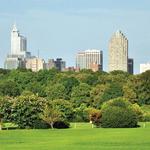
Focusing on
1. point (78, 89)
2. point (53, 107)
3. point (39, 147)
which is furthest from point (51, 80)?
point (39, 147)

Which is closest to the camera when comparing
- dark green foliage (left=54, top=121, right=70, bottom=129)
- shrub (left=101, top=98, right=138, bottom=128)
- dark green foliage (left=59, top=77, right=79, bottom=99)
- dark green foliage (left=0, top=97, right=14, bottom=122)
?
shrub (left=101, top=98, right=138, bottom=128)

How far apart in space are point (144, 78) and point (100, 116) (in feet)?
147

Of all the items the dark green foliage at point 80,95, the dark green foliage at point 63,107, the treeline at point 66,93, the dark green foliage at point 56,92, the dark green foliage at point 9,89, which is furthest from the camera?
the dark green foliage at point 56,92

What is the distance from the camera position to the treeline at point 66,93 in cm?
6625

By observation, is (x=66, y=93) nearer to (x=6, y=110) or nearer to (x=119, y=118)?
(x=6, y=110)

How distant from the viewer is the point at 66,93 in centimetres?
11169

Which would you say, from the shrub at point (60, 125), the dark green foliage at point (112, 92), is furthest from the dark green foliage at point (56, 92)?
the shrub at point (60, 125)

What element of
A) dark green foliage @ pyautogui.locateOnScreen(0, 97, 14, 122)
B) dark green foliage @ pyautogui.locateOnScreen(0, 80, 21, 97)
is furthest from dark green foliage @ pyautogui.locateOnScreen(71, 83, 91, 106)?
dark green foliage @ pyautogui.locateOnScreen(0, 97, 14, 122)

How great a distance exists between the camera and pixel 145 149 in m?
Answer: 32.5

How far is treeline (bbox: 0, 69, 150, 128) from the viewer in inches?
2608

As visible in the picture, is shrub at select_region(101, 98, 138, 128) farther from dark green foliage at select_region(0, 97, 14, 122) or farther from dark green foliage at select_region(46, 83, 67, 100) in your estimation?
dark green foliage at select_region(46, 83, 67, 100)

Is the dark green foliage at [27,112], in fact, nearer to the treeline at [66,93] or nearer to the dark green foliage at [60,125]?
the treeline at [66,93]

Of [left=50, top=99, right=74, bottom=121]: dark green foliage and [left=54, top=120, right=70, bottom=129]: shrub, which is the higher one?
[left=50, top=99, right=74, bottom=121]: dark green foliage

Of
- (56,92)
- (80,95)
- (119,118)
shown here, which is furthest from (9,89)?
(119,118)
